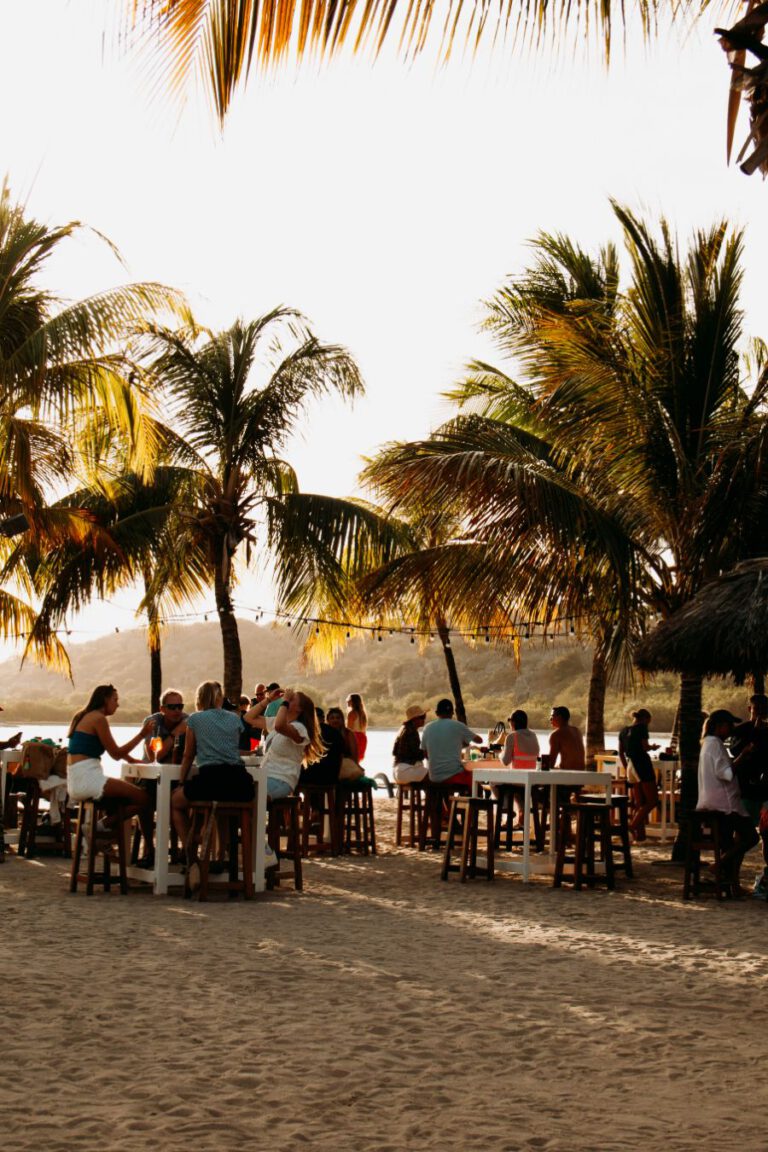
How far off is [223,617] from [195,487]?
5.58 feet

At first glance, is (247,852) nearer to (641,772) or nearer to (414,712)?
(414,712)

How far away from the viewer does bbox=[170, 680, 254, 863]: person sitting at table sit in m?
9.07

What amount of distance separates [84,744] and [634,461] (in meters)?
5.28

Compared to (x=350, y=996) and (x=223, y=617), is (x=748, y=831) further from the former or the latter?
(x=223, y=617)

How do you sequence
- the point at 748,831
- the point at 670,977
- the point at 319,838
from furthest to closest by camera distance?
the point at 319,838
the point at 748,831
the point at 670,977

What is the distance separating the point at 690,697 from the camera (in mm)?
11797

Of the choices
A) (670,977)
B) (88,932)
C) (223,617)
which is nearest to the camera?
(670,977)

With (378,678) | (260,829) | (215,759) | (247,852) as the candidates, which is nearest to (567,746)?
(260,829)

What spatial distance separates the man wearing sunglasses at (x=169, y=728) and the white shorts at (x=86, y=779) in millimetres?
725

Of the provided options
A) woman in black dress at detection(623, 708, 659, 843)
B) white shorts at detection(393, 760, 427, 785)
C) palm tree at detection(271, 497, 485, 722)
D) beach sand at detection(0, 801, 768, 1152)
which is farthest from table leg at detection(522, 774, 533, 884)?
palm tree at detection(271, 497, 485, 722)

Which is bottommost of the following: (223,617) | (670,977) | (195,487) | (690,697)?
(670,977)

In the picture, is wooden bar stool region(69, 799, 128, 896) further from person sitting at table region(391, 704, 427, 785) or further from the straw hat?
the straw hat

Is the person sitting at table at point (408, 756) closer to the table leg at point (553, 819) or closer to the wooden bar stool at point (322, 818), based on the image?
the wooden bar stool at point (322, 818)

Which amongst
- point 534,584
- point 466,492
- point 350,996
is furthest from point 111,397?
point 350,996
